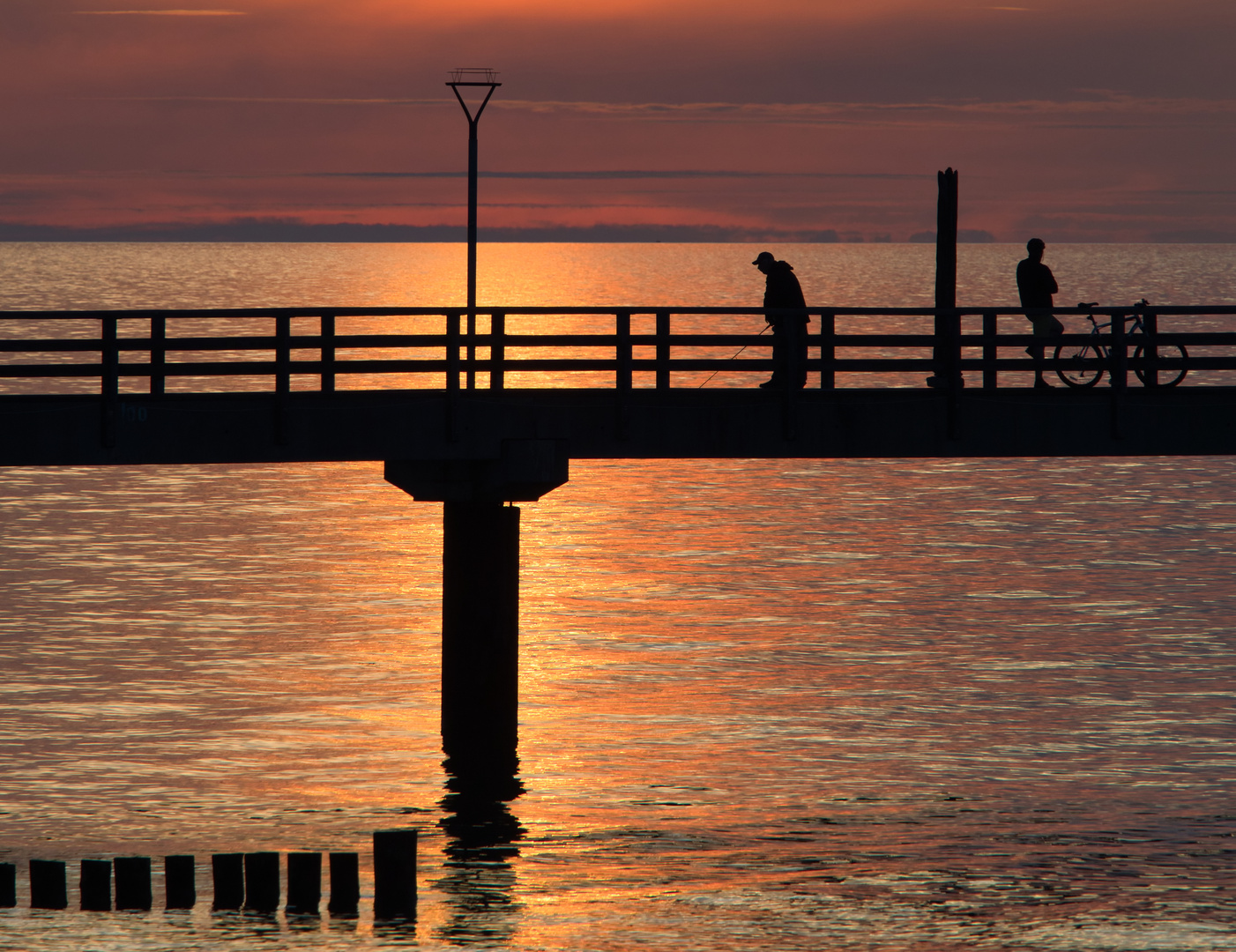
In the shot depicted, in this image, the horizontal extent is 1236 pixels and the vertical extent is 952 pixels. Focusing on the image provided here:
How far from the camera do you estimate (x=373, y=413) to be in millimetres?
21047

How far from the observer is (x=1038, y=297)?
24.1m

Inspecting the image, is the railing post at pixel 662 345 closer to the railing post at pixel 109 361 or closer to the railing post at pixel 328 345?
the railing post at pixel 328 345

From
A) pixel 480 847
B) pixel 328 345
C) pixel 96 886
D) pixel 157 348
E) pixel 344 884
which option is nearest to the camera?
pixel 96 886

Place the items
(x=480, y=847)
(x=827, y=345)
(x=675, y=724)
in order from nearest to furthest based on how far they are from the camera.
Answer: (x=480, y=847)
(x=827, y=345)
(x=675, y=724)

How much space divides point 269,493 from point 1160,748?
139ft

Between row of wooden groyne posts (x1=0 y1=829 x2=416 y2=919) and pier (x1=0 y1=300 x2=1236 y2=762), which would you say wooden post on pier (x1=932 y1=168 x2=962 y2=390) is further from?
row of wooden groyne posts (x1=0 y1=829 x2=416 y2=919)

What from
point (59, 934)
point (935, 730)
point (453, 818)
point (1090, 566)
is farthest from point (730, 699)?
point (1090, 566)

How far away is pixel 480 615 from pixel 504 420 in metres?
2.36

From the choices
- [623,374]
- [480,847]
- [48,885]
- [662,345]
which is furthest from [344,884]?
[662,345]

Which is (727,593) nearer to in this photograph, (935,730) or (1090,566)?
(1090,566)

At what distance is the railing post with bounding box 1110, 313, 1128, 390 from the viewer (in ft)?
73.2

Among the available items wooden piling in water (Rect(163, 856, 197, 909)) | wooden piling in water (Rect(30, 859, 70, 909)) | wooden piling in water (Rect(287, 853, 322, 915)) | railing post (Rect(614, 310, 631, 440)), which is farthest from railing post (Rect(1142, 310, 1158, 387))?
wooden piling in water (Rect(30, 859, 70, 909))

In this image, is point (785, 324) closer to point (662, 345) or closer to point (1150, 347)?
point (662, 345)

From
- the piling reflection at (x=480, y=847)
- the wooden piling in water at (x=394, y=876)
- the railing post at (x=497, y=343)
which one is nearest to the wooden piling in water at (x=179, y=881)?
the wooden piling in water at (x=394, y=876)
